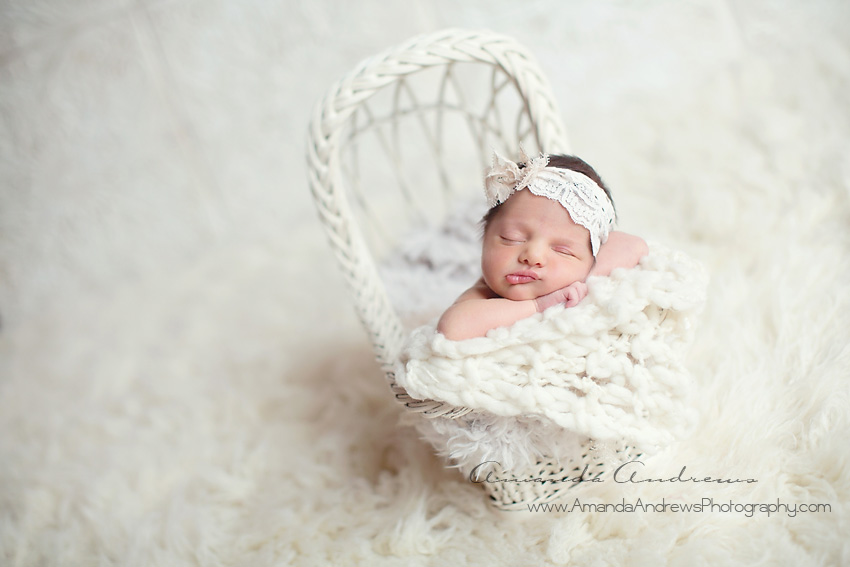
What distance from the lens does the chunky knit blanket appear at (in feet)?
2.12

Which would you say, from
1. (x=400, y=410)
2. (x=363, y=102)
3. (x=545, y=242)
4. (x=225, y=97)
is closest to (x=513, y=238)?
(x=545, y=242)

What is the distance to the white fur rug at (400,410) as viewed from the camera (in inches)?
31.9

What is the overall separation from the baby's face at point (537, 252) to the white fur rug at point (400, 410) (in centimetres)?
32

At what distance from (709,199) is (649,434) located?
2.65 ft

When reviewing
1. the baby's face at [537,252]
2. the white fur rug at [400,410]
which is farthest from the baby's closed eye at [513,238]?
the white fur rug at [400,410]

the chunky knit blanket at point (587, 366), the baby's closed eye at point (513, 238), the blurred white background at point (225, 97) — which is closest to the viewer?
the chunky knit blanket at point (587, 366)

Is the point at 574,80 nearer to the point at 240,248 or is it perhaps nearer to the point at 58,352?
the point at 240,248

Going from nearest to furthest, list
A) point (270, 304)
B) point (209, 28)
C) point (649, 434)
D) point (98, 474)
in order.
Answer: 1. point (649, 434)
2. point (98, 474)
3. point (270, 304)
4. point (209, 28)

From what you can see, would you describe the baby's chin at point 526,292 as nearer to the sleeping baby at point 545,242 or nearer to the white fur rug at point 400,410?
the sleeping baby at point 545,242

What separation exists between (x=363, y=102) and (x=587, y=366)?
498 millimetres

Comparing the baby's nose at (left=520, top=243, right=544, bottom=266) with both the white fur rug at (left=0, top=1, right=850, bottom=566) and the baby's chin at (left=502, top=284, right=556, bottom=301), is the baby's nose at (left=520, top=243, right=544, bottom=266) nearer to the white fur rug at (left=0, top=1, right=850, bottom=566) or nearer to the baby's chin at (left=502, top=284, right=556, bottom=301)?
the baby's chin at (left=502, top=284, right=556, bottom=301)

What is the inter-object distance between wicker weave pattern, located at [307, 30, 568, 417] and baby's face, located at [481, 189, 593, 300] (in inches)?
7.1

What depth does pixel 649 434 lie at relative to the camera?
68 centimetres

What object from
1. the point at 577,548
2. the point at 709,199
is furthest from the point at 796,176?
the point at 577,548
